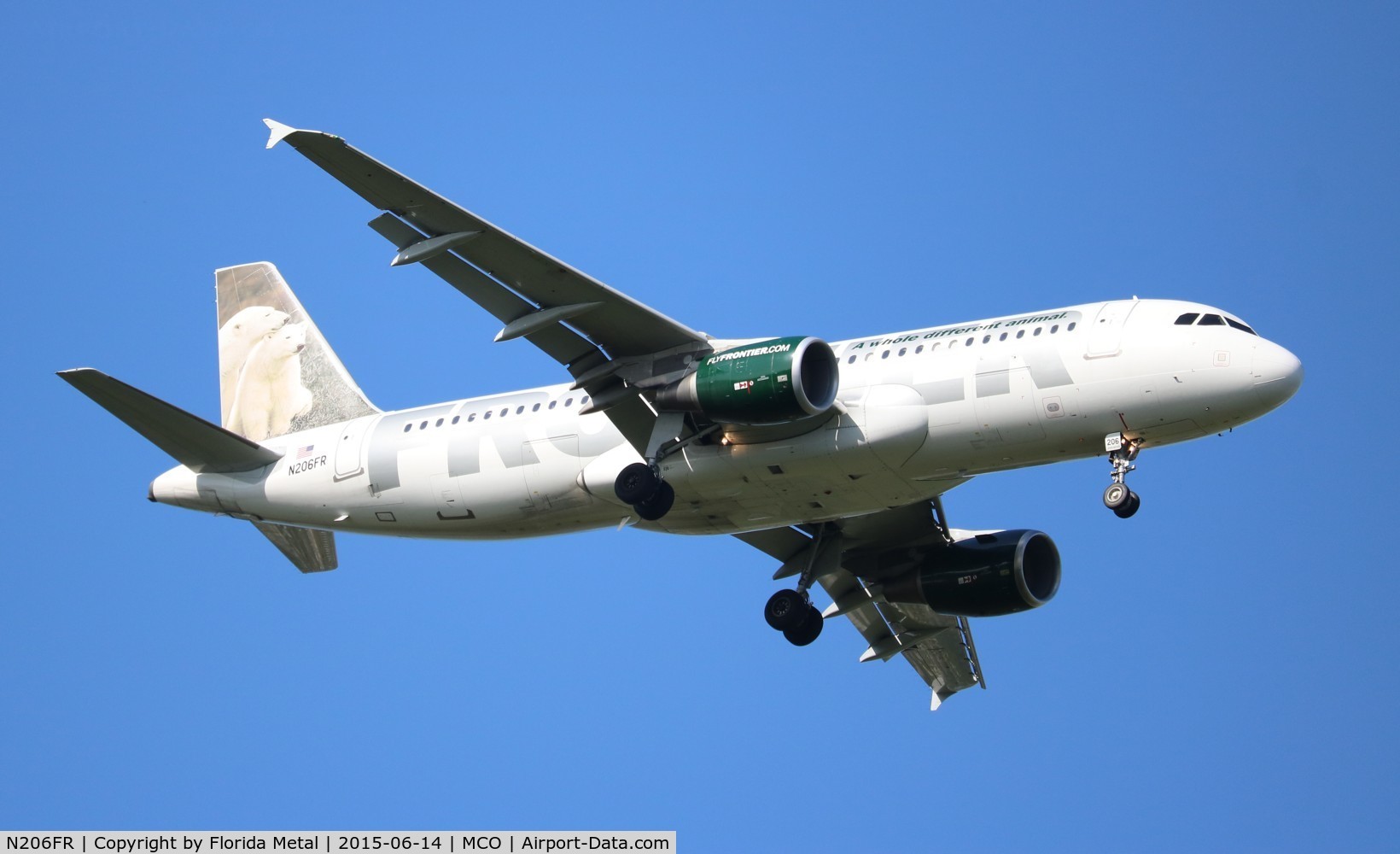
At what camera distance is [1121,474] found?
1238 inches

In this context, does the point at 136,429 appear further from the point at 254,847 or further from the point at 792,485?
the point at 792,485

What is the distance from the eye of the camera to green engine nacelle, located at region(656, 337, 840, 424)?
103ft

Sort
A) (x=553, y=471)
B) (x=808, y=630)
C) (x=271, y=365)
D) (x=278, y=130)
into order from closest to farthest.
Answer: (x=278, y=130)
(x=553, y=471)
(x=808, y=630)
(x=271, y=365)

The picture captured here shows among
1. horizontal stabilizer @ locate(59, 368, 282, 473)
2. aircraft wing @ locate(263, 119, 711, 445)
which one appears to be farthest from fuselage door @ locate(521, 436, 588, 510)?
horizontal stabilizer @ locate(59, 368, 282, 473)

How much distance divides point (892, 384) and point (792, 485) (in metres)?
2.72

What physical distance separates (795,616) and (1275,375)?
11.2m

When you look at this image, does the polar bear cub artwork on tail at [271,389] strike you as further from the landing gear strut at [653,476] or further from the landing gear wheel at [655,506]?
the landing gear wheel at [655,506]

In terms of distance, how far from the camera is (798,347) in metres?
31.6

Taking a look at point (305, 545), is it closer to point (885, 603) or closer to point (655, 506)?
point (655, 506)

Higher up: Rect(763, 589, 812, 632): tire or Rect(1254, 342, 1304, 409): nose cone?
Rect(1254, 342, 1304, 409): nose cone

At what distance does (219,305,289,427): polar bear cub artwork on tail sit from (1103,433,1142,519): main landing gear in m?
20.6

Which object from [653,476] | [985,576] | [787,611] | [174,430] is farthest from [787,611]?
[174,430]

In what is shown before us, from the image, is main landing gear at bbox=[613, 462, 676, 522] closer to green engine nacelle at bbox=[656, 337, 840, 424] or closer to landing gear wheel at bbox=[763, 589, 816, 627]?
green engine nacelle at bbox=[656, 337, 840, 424]
